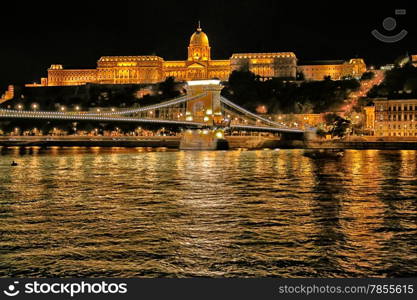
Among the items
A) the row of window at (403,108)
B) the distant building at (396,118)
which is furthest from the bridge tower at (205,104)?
the row of window at (403,108)

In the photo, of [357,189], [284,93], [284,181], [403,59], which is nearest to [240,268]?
[357,189]

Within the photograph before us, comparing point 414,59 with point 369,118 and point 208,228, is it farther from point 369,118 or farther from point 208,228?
point 208,228

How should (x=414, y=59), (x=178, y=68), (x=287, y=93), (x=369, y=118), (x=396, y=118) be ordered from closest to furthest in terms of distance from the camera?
(x=396, y=118), (x=369, y=118), (x=287, y=93), (x=414, y=59), (x=178, y=68)

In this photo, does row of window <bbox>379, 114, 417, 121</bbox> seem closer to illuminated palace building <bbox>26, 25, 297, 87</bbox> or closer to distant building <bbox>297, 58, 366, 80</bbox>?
distant building <bbox>297, 58, 366, 80</bbox>

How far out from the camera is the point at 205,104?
48.5 meters

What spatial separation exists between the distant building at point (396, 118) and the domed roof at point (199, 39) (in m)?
46.6

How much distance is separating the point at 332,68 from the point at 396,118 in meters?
40.6

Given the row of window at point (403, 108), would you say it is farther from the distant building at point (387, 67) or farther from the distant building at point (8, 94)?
the distant building at point (8, 94)

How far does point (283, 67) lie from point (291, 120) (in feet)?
91.1

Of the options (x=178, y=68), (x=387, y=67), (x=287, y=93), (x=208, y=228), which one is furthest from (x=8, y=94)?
(x=208, y=228)

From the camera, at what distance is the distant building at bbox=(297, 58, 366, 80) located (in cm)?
9481

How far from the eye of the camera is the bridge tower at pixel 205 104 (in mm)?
46812

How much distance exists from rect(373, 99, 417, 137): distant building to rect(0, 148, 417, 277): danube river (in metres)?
40.6

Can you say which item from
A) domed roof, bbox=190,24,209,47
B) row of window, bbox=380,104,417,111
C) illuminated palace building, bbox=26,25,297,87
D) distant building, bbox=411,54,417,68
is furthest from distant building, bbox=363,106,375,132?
domed roof, bbox=190,24,209,47
